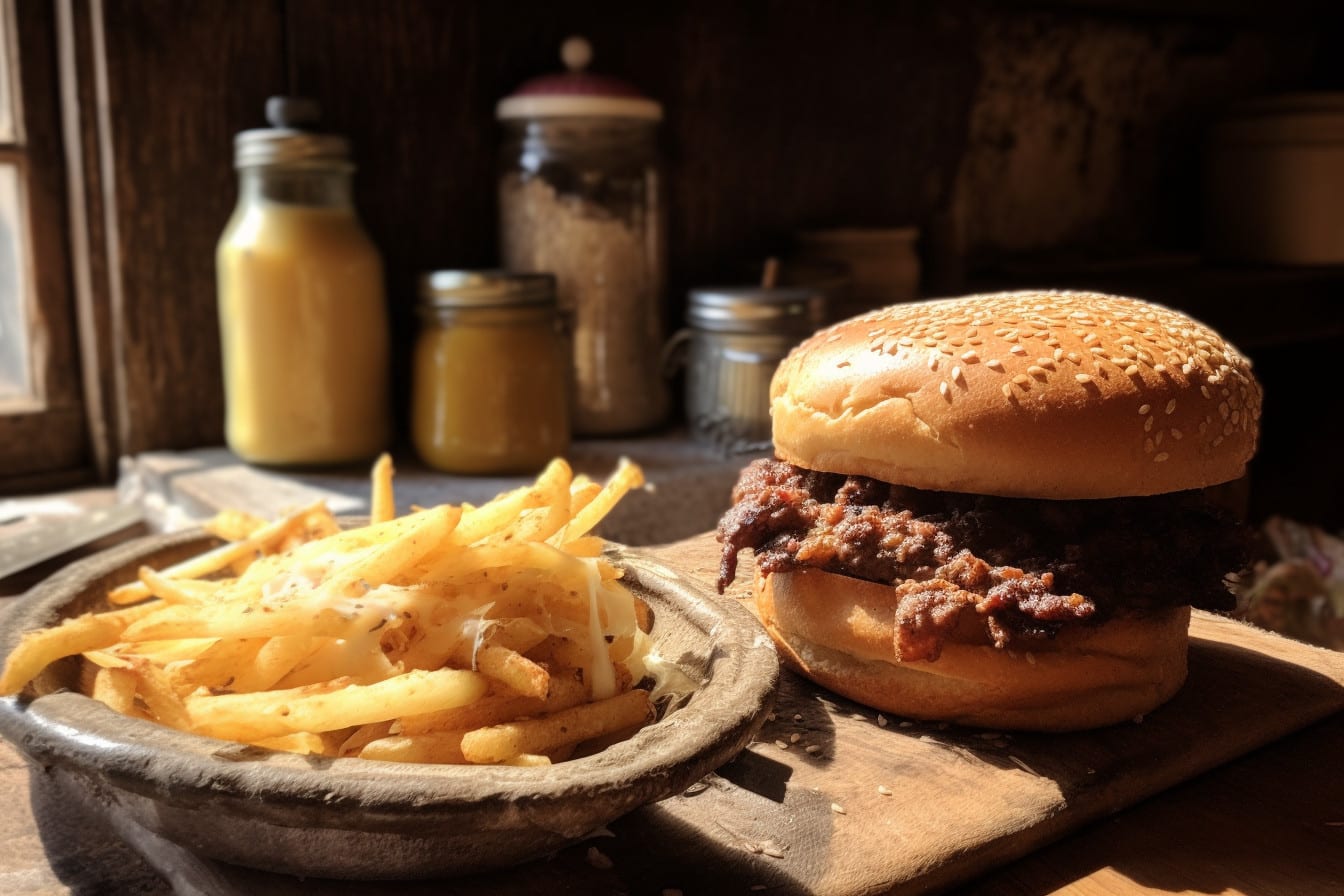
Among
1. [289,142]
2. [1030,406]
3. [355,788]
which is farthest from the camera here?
[289,142]

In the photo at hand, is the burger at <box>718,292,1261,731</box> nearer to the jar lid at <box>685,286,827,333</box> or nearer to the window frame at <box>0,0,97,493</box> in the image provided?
the jar lid at <box>685,286,827,333</box>

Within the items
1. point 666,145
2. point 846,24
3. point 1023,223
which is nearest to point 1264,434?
point 1023,223

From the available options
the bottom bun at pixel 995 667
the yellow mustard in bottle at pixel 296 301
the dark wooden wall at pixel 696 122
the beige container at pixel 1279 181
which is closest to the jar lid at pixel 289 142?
the yellow mustard in bottle at pixel 296 301

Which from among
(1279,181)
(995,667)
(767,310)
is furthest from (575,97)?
(1279,181)

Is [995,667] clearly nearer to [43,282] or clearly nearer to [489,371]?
[489,371]

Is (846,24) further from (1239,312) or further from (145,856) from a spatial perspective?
(145,856)

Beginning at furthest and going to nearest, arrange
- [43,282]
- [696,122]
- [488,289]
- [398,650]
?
[696,122] → [43,282] → [488,289] → [398,650]

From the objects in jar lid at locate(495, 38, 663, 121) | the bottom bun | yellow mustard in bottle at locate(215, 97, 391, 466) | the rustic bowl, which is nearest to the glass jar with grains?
jar lid at locate(495, 38, 663, 121)
